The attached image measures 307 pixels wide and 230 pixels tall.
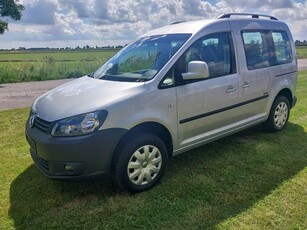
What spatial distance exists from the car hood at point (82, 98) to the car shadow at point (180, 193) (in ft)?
3.09

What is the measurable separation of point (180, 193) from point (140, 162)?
1.91ft

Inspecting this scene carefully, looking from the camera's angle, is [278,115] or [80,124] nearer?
[80,124]

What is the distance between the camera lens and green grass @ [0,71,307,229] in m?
2.84

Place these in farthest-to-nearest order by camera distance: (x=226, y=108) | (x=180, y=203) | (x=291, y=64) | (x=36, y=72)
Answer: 1. (x=36, y=72)
2. (x=291, y=64)
3. (x=226, y=108)
4. (x=180, y=203)

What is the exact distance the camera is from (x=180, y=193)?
3.33m

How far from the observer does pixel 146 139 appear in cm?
326

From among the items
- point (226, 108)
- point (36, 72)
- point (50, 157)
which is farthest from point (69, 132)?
point (36, 72)

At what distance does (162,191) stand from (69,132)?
1268 mm

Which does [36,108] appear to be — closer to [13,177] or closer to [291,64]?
[13,177]

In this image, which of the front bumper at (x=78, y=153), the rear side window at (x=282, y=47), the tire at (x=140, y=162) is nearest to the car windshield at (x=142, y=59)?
the tire at (x=140, y=162)

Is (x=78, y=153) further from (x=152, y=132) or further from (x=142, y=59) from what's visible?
(x=142, y=59)

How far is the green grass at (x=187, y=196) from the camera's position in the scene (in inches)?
112

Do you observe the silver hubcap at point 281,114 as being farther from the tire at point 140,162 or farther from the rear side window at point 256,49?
the tire at point 140,162

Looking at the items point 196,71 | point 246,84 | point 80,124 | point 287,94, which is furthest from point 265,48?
point 80,124
